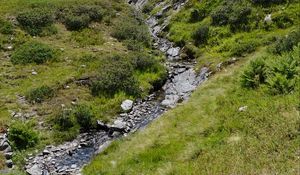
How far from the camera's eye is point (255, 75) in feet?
67.9

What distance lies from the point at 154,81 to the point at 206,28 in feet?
25.1

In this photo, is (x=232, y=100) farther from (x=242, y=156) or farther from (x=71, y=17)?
(x=71, y=17)

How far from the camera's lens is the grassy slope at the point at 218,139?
44.4 feet

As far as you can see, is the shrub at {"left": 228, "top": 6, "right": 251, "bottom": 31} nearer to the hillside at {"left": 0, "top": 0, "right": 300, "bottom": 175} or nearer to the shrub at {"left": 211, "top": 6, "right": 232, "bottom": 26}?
the hillside at {"left": 0, "top": 0, "right": 300, "bottom": 175}

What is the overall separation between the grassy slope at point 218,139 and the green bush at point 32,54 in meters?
11.0

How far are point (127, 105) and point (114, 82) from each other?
6.43 ft

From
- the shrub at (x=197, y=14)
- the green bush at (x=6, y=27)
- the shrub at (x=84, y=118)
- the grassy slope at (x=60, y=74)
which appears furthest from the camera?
the shrub at (x=197, y=14)

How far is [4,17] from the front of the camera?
110ft

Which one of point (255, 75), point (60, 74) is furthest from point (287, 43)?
point (60, 74)

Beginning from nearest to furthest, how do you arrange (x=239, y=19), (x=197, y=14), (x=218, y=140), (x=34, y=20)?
(x=218, y=140) < (x=239, y=19) < (x=34, y=20) < (x=197, y=14)

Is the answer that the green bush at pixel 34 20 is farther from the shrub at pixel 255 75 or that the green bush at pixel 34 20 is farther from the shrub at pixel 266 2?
the shrub at pixel 255 75

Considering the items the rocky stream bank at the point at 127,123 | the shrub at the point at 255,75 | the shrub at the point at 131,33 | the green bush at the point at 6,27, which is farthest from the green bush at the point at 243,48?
the green bush at the point at 6,27

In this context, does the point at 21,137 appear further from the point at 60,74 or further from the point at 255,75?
the point at 255,75

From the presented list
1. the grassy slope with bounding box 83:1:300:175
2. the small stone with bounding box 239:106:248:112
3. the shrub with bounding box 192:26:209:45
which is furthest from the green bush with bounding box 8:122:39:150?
the shrub with bounding box 192:26:209:45
